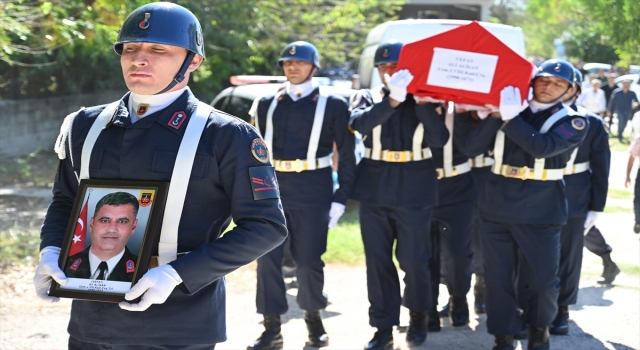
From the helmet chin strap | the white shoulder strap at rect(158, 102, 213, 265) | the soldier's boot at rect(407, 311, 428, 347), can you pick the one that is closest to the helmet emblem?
the helmet chin strap

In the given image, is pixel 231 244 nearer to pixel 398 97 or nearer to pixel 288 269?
pixel 398 97

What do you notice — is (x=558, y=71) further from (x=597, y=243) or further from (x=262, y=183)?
(x=262, y=183)

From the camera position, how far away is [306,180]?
19.7ft

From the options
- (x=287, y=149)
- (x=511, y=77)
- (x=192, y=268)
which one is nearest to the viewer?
(x=192, y=268)

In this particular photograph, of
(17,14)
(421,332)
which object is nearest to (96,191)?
(421,332)

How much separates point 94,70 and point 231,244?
15.7 meters

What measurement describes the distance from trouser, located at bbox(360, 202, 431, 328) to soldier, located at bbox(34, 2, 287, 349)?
310 cm

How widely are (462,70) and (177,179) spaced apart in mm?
3165

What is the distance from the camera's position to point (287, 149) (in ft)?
19.8

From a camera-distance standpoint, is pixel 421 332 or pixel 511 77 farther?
pixel 421 332

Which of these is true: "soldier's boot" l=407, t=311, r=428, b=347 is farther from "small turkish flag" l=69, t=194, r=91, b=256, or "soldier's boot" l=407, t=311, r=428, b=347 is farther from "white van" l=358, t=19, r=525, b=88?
"white van" l=358, t=19, r=525, b=88

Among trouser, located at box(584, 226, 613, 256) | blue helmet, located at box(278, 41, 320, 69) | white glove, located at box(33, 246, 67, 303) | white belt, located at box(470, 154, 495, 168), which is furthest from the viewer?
trouser, located at box(584, 226, 613, 256)

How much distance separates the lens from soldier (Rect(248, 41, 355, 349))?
19.6ft

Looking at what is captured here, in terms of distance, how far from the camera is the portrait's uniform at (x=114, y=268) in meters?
2.62
